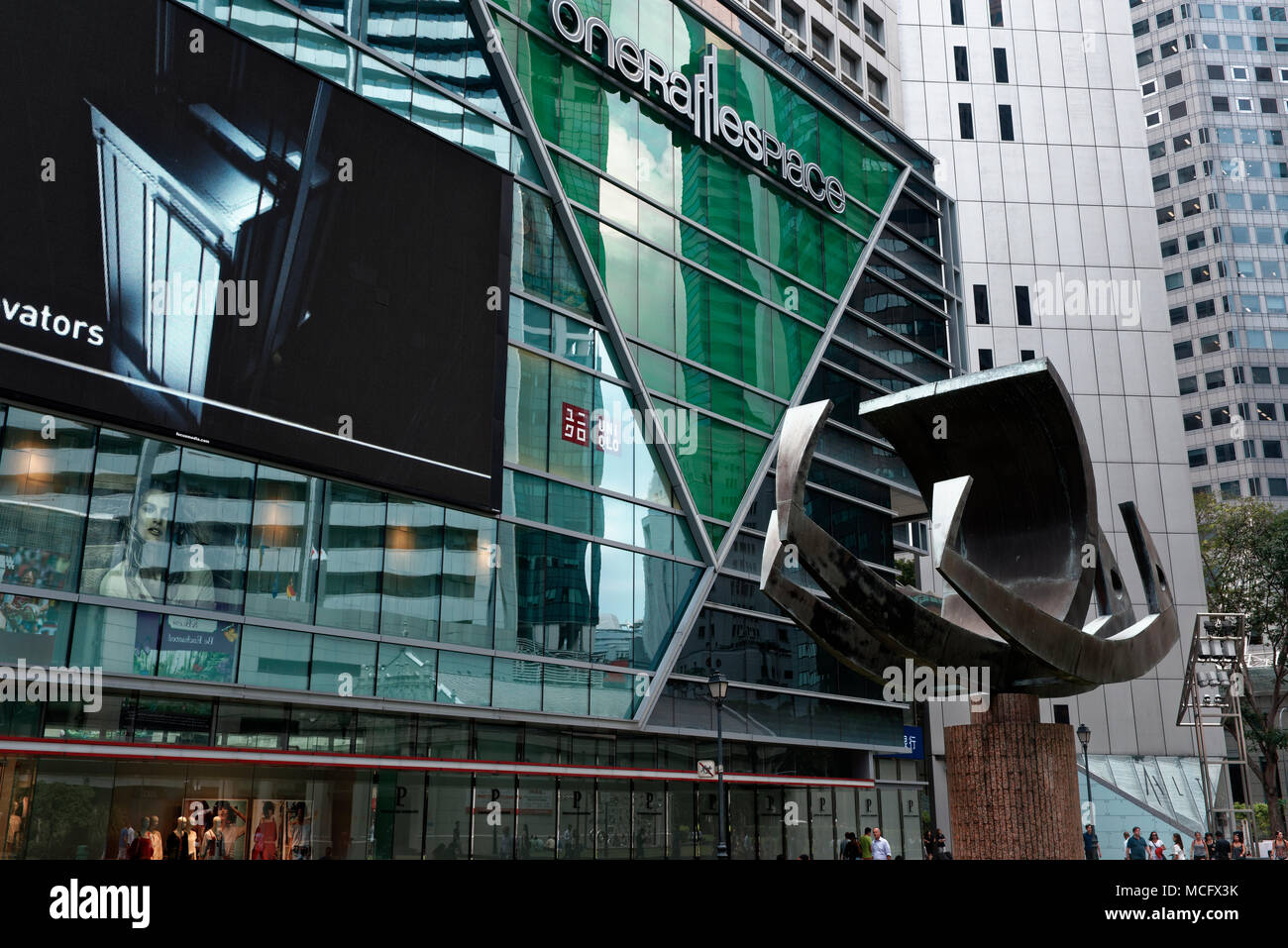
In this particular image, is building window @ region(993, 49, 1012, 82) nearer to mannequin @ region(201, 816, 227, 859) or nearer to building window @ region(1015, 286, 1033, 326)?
building window @ region(1015, 286, 1033, 326)

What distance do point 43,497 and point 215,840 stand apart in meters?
6.40

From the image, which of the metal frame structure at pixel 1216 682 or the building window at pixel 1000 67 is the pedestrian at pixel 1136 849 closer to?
the metal frame structure at pixel 1216 682

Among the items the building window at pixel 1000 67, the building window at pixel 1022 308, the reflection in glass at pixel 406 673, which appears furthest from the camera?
the building window at pixel 1000 67

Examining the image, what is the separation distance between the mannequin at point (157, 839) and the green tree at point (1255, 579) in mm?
51080

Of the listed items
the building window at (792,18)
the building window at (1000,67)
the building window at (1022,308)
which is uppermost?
the building window at (1000,67)

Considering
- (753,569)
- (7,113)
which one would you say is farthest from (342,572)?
(753,569)

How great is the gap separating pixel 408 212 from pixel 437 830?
12408 millimetres

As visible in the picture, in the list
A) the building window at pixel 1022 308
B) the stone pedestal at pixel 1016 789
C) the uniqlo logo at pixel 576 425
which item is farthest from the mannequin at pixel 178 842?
the building window at pixel 1022 308

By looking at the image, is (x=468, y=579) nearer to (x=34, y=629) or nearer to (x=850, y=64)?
(x=34, y=629)

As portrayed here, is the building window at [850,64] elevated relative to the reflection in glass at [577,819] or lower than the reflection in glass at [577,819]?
elevated

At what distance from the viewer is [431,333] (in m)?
22.0

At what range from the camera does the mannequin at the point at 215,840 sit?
1855cm

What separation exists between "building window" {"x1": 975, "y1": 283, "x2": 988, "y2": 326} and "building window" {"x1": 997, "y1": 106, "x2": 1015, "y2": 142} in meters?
8.22
